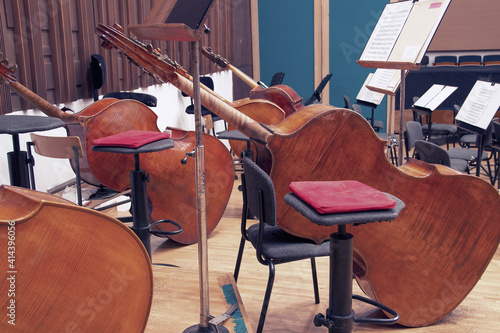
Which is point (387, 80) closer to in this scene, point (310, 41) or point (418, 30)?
point (418, 30)

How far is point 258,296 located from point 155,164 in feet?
3.45

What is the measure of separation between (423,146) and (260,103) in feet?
3.73

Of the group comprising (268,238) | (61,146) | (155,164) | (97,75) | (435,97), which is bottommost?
(268,238)

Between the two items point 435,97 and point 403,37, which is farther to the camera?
point 435,97

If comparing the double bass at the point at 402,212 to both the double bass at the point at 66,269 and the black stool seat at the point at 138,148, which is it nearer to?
the black stool seat at the point at 138,148

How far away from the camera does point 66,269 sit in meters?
1.05

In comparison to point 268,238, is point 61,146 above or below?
above

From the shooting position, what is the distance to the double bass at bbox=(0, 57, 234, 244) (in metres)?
2.82

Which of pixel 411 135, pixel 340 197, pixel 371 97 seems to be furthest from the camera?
pixel 371 97

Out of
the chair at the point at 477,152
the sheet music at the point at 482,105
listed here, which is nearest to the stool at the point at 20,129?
the chair at the point at 477,152

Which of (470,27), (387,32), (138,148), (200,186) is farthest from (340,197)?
(470,27)

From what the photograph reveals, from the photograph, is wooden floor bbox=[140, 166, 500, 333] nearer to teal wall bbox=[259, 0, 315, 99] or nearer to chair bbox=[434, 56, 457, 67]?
teal wall bbox=[259, 0, 315, 99]

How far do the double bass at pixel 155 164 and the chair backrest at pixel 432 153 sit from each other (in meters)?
1.28

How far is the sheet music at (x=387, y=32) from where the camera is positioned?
2490 mm
